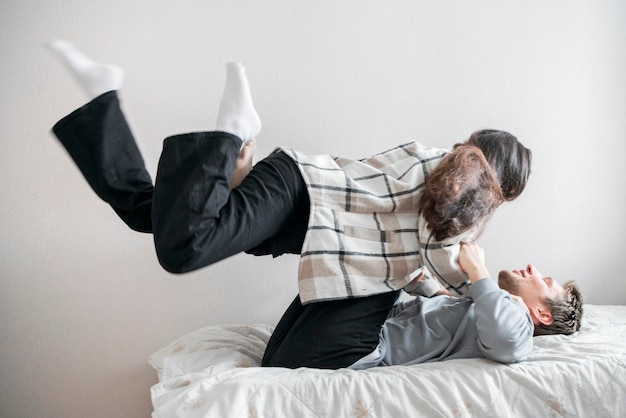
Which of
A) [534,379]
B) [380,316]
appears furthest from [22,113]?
[534,379]

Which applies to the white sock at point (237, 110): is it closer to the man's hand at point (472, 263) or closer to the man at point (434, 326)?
the man at point (434, 326)

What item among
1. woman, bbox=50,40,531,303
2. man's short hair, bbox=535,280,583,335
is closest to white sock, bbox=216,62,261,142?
woman, bbox=50,40,531,303

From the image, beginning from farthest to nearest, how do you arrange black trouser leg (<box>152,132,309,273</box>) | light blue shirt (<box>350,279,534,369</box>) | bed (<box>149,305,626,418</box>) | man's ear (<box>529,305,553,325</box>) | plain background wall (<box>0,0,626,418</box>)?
plain background wall (<box>0,0,626,418</box>)
man's ear (<box>529,305,553,325</box>)
light blue shirt (<box>350,279,534,369</box>)
bed (<box>149,305,626,418</box>)
black trouser leg (<box>152,132,309,273</box>)

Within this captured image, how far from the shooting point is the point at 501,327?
1.23 m

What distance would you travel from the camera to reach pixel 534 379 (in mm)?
1207

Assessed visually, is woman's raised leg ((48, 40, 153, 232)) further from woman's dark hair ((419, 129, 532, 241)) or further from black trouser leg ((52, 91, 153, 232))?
woman's dark hair ((419, 129, 532, 241))

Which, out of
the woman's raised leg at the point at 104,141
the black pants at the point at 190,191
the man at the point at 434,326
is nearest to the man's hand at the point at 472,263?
the man at the point at 434,326

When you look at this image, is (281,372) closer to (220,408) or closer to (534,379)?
(220,408)

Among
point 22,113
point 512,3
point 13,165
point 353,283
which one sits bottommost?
point 353,283

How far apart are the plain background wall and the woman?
53 centimetres

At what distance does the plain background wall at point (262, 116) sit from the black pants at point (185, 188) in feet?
2.04

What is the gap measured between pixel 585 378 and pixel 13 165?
1594mm

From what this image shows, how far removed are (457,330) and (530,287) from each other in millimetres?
258

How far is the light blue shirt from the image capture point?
48.8 inches
